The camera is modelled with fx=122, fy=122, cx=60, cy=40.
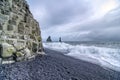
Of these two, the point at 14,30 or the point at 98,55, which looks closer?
the point at 14,30

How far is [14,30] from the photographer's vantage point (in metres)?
3.65

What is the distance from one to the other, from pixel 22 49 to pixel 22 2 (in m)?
1.58

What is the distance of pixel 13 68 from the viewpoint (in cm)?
314

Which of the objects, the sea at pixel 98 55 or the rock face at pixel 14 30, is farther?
the sea at pixel 98 55

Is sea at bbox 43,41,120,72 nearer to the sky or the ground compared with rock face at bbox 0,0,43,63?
nearer to the ground

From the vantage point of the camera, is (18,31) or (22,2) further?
(22,2)

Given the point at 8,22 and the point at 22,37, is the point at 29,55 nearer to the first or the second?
the point at 22,37

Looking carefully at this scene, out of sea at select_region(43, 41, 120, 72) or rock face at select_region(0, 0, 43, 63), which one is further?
sea at select_region(43, 41, 120, 72)

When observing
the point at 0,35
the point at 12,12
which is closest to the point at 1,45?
the point at 0,35

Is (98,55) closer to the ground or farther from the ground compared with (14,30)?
closer to the ground

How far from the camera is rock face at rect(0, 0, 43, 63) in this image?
3310 mm

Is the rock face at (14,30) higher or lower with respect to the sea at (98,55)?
higher

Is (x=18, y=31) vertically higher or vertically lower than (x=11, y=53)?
higher

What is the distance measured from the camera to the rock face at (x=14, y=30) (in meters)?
3.31
